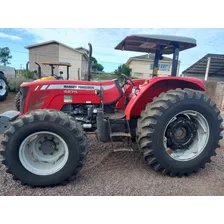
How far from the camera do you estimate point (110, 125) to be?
2965 millimetres

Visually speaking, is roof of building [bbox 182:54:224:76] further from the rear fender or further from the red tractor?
the red tractor

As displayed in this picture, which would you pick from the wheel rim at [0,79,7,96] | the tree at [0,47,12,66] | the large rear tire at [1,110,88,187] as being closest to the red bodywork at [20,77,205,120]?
the large rear tire at [1,110,88,187]

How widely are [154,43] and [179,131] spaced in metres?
1.45

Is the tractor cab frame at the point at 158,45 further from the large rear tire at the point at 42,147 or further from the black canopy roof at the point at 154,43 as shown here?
the large rear tire at the point at 42,147

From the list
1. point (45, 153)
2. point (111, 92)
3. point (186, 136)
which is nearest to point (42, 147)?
point (45, 153)

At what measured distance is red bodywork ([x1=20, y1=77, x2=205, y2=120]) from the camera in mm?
2961

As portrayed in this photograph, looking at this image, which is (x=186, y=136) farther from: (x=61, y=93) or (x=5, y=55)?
(x=5, y=55)

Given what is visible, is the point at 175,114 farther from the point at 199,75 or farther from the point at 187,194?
the point at 199,75

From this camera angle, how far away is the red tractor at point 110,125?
2355 millimetres

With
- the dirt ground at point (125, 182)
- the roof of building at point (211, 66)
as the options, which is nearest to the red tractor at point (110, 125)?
Result: the dirt ground at point (125, 182)

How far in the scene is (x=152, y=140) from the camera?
2.58m

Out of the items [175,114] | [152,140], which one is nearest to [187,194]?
[152,140]
